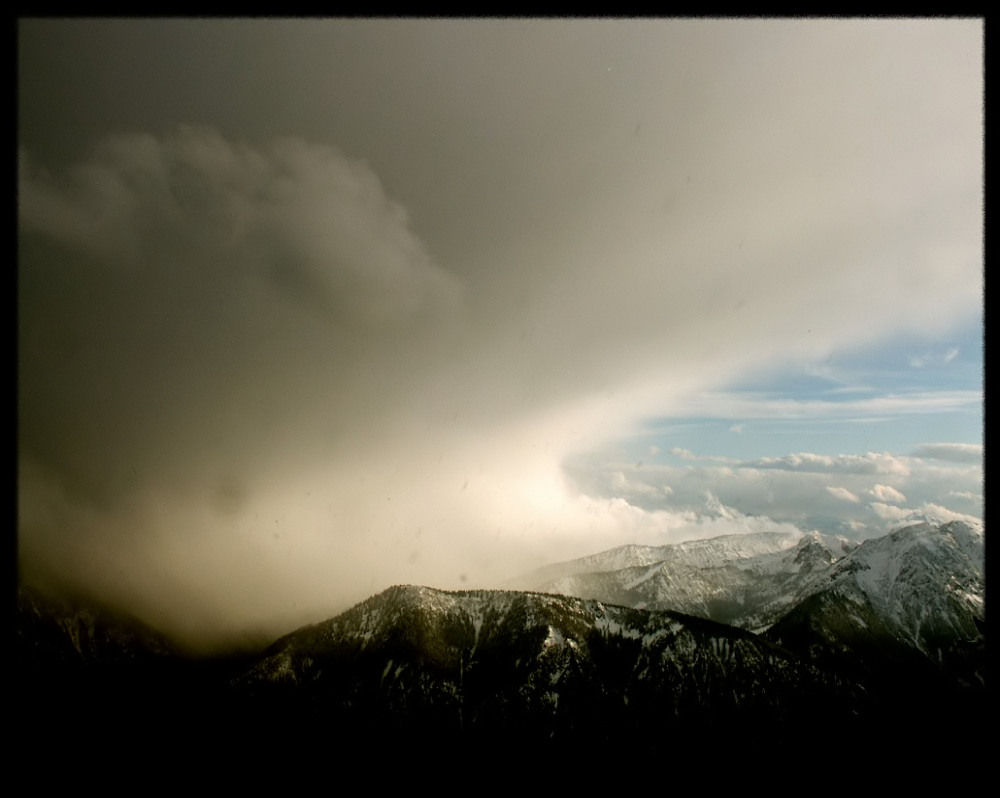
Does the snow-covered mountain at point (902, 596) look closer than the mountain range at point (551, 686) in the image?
No

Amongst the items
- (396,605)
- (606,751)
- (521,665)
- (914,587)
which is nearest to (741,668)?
(606,751)

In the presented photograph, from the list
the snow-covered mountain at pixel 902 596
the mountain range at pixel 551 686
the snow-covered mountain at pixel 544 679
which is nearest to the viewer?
the mountain range at pixel 551 686

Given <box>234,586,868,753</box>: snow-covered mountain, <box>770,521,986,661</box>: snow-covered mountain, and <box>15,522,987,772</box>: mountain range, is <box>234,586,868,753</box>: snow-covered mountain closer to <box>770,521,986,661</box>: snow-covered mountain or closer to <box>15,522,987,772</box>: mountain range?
<box>15,522,987,772</box>: mountain range

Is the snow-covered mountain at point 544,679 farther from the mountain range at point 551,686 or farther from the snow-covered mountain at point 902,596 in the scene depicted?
the snow-covered mountain at point 902,596

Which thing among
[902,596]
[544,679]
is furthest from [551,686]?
[902,596]

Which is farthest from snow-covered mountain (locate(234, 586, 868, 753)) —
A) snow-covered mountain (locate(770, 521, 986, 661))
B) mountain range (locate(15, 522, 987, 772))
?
snow-covered mountain (locate(770, 521, 986, 661))

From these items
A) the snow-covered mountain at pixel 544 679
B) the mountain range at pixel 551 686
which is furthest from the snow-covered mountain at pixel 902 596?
the snow-covered mountain at pixel 544 679

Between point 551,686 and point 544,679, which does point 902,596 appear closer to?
point 551,686

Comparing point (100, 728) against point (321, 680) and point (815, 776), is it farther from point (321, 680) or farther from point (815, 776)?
point (815, 776)

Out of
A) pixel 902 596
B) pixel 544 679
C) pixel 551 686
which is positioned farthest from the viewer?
pixel 902 596
